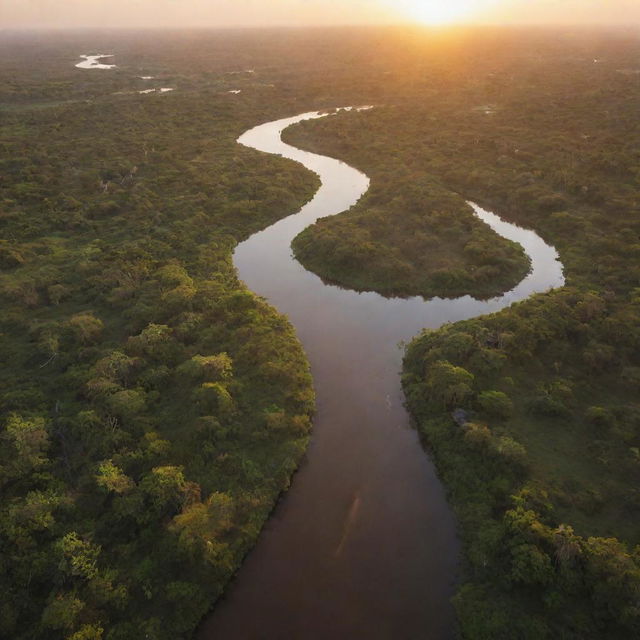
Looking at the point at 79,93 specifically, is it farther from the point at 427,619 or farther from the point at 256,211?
the point at 427,619

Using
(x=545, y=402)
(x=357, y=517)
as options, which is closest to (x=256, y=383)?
(x=357, y=517)

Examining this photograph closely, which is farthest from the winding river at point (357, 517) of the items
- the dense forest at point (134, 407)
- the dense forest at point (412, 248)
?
the dense forest at point (412, 248)

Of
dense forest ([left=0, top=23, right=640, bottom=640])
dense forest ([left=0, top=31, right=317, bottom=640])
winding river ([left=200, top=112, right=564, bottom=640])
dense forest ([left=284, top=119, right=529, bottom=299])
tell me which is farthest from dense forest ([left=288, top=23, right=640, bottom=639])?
dense forest ([left=0, top=31, right=317, bottom=640])

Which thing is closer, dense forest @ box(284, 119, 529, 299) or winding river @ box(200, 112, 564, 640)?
winding river @ box(200, 112, 564, 640)

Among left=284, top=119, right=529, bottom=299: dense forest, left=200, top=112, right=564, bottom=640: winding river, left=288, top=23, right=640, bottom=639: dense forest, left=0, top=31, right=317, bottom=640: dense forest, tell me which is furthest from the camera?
left=284, top=119, right=529, bottom=299: dense forest

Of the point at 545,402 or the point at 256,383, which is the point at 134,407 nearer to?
the point at 256,383

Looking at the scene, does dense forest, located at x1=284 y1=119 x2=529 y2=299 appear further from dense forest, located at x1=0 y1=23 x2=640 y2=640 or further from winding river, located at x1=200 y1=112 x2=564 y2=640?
winding river, located at x1=200 y1=112 x2=564 y2=640
